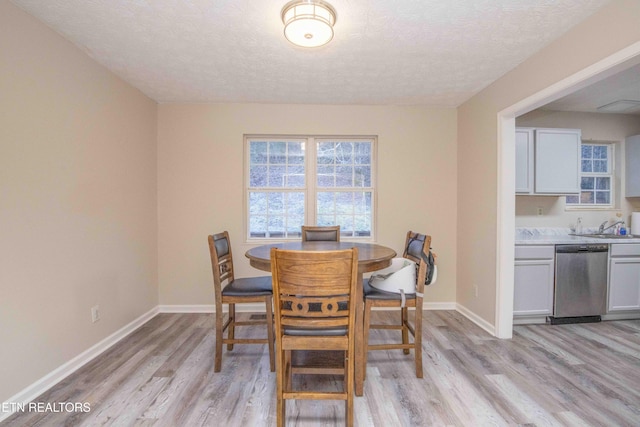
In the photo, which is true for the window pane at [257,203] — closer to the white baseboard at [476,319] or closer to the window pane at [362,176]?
the window pane at [362,176]

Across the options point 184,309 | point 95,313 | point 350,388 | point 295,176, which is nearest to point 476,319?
point 350,388

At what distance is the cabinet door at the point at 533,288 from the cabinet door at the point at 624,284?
2.39ft

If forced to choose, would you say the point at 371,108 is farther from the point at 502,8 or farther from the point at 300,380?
the point at 300,380

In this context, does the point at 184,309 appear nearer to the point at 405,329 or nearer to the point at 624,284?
the point at 405,329

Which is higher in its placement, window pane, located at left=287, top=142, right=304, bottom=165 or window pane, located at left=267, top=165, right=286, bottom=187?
window pane, located at left=287, top=142, right=304, bottom=165

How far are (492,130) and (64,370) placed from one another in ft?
13.7

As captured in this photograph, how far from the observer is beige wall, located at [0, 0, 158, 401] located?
1.69 metres

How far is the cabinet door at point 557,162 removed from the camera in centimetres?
320

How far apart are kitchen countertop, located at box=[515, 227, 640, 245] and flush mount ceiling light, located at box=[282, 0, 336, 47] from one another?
108 inches

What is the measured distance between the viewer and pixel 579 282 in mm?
2941

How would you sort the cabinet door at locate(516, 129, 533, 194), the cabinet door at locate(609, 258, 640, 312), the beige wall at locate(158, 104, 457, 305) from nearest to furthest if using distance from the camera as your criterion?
1. the cabinet door at locate(609, 258, 640, 312)
2. the cabinet door at locate(516, 129, 533, 194)
3. the beige wall at locate(158, 104, 457, 305)

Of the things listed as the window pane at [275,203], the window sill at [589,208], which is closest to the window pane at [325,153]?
the window pane at [275,203]

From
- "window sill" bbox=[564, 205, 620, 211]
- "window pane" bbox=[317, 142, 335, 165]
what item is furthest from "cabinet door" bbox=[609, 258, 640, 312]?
"window pane" bbox=[317, 142, 335, 165]

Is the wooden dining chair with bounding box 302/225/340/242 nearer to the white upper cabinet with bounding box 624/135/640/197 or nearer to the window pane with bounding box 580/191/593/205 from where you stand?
the window pane with bounding box 580/191/593/205
